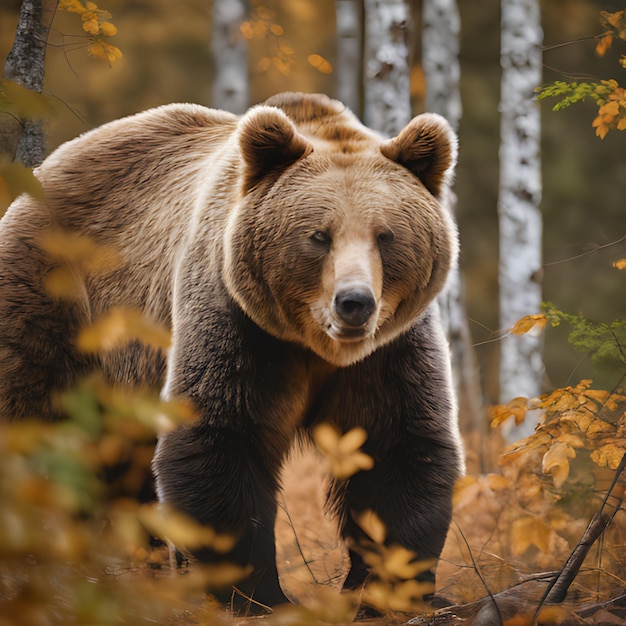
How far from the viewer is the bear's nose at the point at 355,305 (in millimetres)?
3092

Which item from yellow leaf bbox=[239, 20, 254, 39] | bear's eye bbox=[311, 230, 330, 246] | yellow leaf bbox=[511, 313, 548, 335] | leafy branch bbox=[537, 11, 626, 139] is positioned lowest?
yellow leaf bbox=[511, 313, 548, 335]

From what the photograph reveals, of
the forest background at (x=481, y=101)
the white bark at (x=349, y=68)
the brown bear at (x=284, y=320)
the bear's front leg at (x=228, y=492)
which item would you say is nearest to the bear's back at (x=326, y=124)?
the brown bear at (x=284, y=320)

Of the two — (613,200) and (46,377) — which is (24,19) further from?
(613,200)

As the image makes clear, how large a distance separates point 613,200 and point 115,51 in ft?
37.3

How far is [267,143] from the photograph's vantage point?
3.61 meters

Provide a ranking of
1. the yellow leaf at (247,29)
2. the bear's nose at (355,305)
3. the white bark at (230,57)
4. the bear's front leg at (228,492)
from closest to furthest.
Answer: the bear's nose at (355,305), the bear's front leg at (228,492), the yellow leaf at (247,29), the white bark at (230,57)

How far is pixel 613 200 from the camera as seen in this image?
13797 millimetres

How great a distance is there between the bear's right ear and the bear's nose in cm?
86

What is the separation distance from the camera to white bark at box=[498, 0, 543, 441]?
6.79m

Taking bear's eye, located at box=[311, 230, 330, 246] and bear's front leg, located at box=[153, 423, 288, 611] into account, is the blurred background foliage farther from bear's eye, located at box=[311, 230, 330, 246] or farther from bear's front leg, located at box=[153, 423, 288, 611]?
bear's eye, located at box=[311, 230, 330, 246]

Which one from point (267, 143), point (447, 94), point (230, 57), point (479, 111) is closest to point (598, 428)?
point (267, 143)

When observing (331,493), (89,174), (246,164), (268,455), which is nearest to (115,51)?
(89,174)

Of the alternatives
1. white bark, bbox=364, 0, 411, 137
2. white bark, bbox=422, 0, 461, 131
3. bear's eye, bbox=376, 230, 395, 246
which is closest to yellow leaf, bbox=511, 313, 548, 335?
bear's eye, bbox=376, 230, 395, 246

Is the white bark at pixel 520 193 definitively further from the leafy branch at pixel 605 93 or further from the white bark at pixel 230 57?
the leafy branch at pixel 605 93
